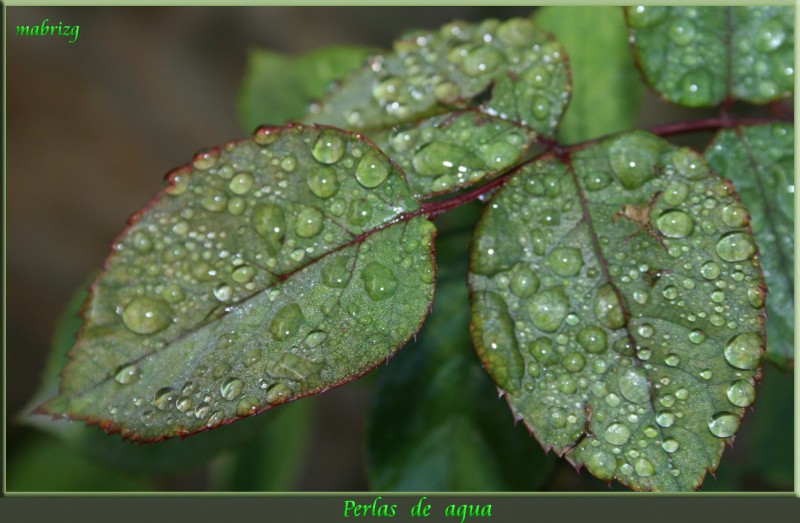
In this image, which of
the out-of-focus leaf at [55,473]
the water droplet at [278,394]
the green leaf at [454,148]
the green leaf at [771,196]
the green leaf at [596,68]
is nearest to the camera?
the water droplet at [278,394]

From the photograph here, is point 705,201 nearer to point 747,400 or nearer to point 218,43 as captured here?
point 747,400

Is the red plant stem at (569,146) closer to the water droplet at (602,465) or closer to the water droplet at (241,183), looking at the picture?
the water droplet at (241,183)

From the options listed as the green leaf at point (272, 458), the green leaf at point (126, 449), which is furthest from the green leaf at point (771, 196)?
the green leaf at point (272, 458)

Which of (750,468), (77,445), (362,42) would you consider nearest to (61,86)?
(362,42)

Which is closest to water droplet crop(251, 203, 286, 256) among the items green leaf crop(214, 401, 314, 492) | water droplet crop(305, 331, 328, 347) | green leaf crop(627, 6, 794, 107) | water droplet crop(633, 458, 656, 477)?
water droplet crop(305, 331, 328, 347)

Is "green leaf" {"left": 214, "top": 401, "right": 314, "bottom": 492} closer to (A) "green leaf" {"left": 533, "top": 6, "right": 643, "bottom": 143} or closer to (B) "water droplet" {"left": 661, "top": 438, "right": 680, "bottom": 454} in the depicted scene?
(A) "green leaf" {"left": 533, "top": 6, "right": 643, "bottom": 143}
